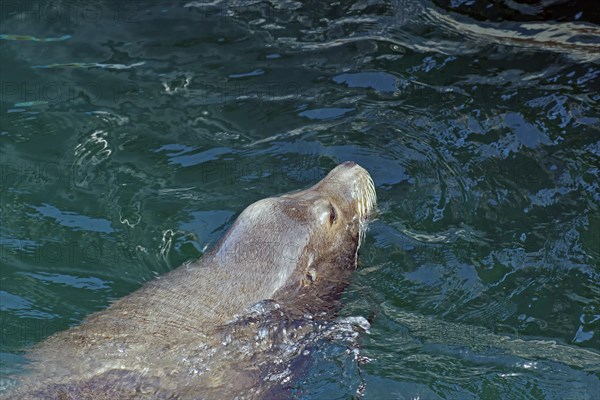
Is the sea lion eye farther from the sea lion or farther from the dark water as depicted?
the dark water

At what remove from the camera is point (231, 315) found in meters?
6.09

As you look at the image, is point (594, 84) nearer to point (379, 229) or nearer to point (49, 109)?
Result: point (379, 229)

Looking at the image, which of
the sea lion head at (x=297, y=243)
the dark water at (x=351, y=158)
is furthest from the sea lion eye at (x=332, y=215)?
the dark water at (x=351, y=158)

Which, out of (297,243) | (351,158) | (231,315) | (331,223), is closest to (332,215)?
(331,223)

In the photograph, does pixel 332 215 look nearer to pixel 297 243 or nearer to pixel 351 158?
pixel 297 243

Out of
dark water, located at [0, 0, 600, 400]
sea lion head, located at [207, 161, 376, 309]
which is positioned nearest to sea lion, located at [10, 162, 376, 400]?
sea lion head, located at [207, 161, 376, 309]

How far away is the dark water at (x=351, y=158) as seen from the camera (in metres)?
6.39

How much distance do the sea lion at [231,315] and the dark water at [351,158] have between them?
24 centimetres

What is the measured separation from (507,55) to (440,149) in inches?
53.6

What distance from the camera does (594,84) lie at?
8.17m

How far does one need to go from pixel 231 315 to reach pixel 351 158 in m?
2.35

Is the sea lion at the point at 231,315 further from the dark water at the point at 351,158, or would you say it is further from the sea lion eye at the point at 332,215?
the dark water at the point at 351,158

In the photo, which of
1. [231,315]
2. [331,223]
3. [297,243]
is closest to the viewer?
[231,315]

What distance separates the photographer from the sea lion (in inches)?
214
